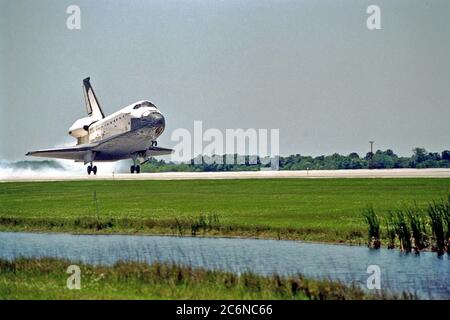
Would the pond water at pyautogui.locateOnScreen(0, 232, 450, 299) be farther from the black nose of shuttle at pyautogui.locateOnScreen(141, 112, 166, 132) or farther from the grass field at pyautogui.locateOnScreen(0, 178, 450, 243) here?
the black nose of shuttle at pyautogui.locateOnScreen(141, 112, 166, 132)

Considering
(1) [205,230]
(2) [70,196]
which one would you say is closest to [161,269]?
(1) [205,230]

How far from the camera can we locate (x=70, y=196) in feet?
150

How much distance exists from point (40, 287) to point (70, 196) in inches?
1056

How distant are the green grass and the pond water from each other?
4.95 feet

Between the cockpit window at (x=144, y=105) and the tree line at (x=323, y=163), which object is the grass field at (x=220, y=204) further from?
the tree line at (x=323, y=163)

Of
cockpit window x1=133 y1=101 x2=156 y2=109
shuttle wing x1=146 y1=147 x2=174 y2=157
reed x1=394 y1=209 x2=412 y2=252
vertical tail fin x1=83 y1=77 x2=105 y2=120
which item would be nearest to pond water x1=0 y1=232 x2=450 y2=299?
reed x1=394 y1=209 x2=412 y2=252

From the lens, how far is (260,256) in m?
24.8

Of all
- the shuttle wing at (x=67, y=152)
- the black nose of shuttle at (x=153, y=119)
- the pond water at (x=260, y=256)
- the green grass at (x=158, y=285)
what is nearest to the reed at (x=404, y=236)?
the pond water at (x=260, y=256)

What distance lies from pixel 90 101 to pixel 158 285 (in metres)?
60.1

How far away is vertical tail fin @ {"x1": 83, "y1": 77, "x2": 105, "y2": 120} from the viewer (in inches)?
3012

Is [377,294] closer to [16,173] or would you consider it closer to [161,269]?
[161,269]

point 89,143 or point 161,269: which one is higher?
point 89,143

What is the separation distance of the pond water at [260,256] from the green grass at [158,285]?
4.95 ft
